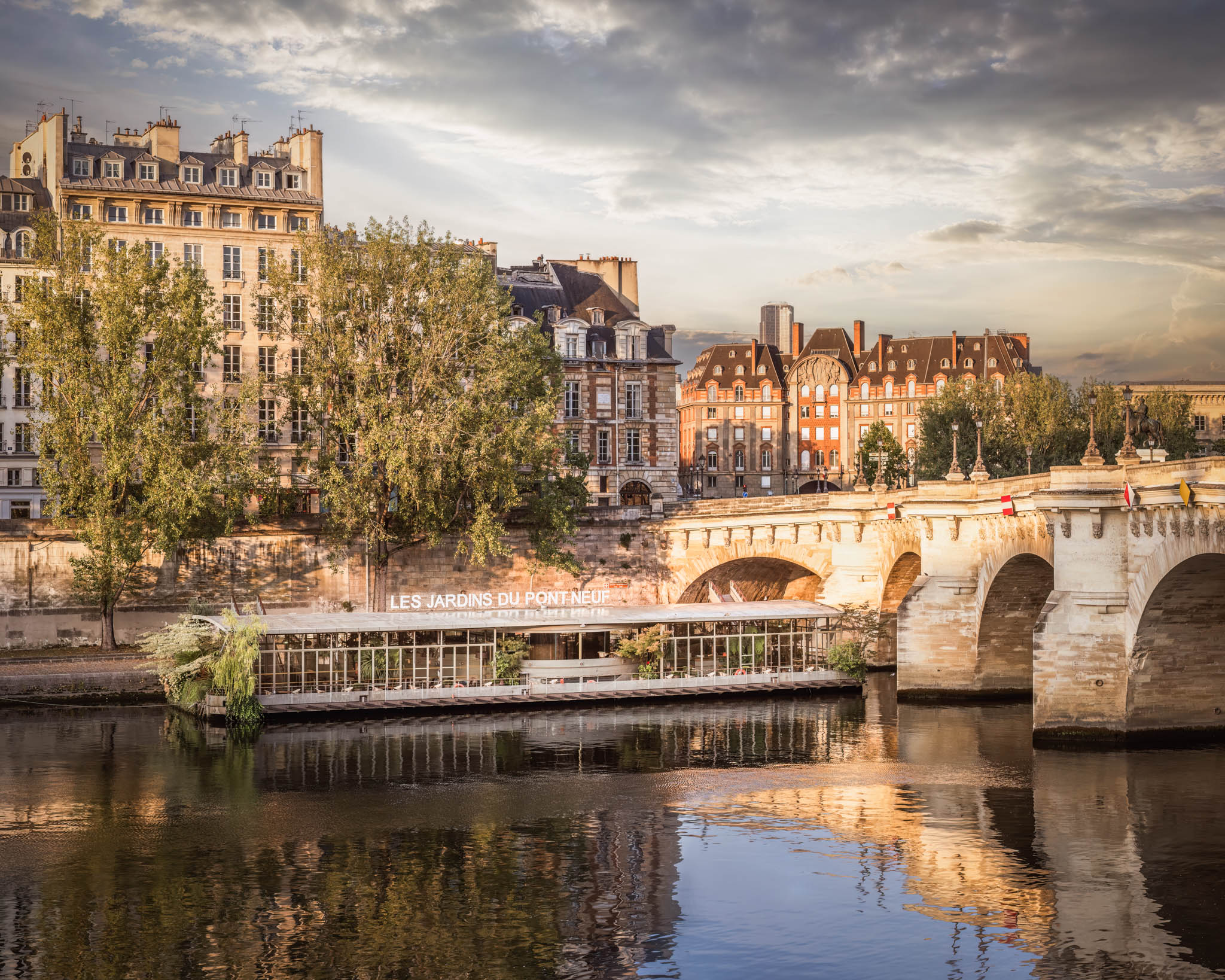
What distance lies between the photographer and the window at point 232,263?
81.0 meters

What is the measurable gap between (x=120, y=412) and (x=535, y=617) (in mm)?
19224

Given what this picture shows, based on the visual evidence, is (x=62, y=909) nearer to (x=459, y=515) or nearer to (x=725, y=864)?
(x=725, y=864)

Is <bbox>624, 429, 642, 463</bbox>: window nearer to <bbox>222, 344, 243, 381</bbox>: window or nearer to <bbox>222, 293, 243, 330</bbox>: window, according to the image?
<bbox>222, 344, 243, 381</bbox>: window

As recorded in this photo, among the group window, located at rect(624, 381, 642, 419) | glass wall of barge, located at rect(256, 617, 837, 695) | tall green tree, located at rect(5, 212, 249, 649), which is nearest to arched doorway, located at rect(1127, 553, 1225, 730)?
glass wall of barge, located at rect(256, 617, 837, 695)

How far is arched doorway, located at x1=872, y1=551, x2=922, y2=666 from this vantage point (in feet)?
207

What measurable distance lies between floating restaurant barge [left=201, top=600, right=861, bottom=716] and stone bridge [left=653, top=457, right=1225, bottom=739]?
418 cm

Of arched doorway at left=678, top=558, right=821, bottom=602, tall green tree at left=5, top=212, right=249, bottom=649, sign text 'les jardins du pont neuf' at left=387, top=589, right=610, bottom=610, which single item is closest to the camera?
tall green tree at left=5, top=212, right=249, bottom=649

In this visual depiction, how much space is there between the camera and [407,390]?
66.8 metres

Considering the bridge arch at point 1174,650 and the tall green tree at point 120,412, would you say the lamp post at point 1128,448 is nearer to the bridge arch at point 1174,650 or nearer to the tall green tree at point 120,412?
the bridge arch at point 1174,650

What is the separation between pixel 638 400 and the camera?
94.8 meters

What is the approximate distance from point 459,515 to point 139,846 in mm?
34555

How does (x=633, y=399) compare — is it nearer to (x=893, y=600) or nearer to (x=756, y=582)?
(x=756, y=582)

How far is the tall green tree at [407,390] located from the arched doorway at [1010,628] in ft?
71.1

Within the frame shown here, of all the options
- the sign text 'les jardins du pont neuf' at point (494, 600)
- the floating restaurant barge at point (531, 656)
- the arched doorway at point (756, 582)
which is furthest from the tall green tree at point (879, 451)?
the floating restaurant barge at point (531, 656)
